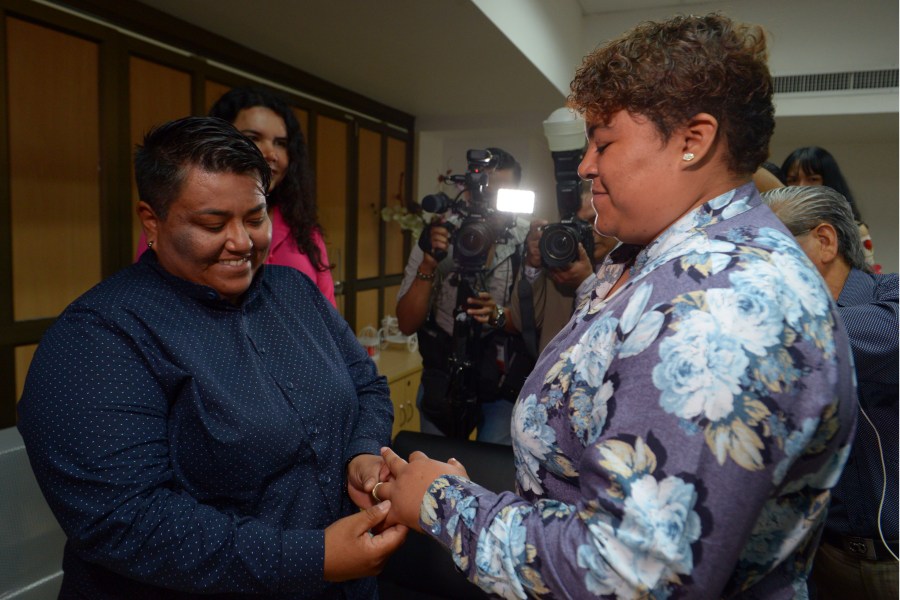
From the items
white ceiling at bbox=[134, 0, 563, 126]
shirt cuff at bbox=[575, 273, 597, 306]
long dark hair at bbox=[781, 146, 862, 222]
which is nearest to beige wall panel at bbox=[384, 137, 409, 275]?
white ceiling at bbox=[134, 0, 563, 126]

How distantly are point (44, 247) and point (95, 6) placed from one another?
84cm

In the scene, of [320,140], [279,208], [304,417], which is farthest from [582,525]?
[320,140]

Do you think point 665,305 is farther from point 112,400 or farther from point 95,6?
point 95,6

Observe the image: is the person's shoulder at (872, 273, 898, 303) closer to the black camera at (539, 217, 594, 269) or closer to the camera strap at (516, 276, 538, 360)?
the black camera at (539, 217, 594, 269)

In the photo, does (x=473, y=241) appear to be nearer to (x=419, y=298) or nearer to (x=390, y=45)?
(x=419, y=298)

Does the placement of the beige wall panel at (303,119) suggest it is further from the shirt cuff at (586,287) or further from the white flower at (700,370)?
the white flower at (700,370)

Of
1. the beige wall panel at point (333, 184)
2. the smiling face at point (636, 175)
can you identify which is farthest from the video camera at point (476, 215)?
the beige wall panel at point (333, 184)

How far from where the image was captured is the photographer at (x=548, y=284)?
5.88ft

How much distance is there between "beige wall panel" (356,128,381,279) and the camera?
3.73 m

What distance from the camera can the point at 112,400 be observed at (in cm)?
86

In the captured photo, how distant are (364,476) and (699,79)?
2.72 feet

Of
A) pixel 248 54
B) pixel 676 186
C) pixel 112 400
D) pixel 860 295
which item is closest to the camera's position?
pixel 676 186

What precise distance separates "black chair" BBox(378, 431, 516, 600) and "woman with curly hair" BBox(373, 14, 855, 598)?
779 millimetres

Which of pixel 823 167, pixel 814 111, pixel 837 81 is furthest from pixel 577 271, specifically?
pixel 837 81
